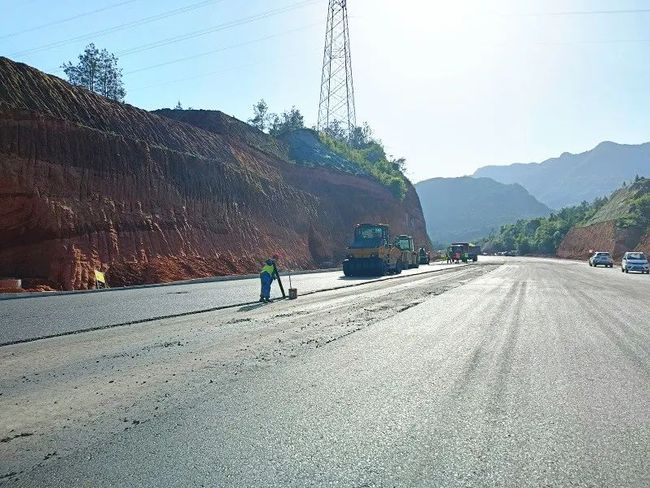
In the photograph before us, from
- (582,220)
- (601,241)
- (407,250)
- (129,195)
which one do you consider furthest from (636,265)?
(582,220)

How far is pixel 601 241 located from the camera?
259ft

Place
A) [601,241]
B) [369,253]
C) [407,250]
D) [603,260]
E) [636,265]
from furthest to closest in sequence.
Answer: [601,241] → [603,260] → [407,250] → [636,265] → [369,253]

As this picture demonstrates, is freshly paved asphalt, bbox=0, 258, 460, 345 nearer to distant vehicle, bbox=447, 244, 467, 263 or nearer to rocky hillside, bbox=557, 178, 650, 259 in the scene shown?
distant vehicle, bbox=447, 244, 467, 263

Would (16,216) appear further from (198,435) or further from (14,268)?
(198,435)

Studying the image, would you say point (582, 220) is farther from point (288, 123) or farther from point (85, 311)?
point (85, 311)

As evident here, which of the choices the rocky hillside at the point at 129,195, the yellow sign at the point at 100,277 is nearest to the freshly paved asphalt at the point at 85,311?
the yellow sign at the point at 100,277

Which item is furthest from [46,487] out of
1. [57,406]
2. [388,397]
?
[388,397]

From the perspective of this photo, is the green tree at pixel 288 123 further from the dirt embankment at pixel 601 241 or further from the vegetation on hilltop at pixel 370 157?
the dirt embankment at pixel 601 241

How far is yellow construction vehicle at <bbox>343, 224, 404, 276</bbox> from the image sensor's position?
3134 centimetres

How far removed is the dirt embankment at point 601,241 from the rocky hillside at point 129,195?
42.7 meters

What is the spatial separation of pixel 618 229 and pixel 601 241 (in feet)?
18.3

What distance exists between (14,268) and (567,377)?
2834 cm

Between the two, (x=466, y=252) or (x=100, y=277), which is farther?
(x=466, y=252)

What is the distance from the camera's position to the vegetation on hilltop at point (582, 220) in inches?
2945
